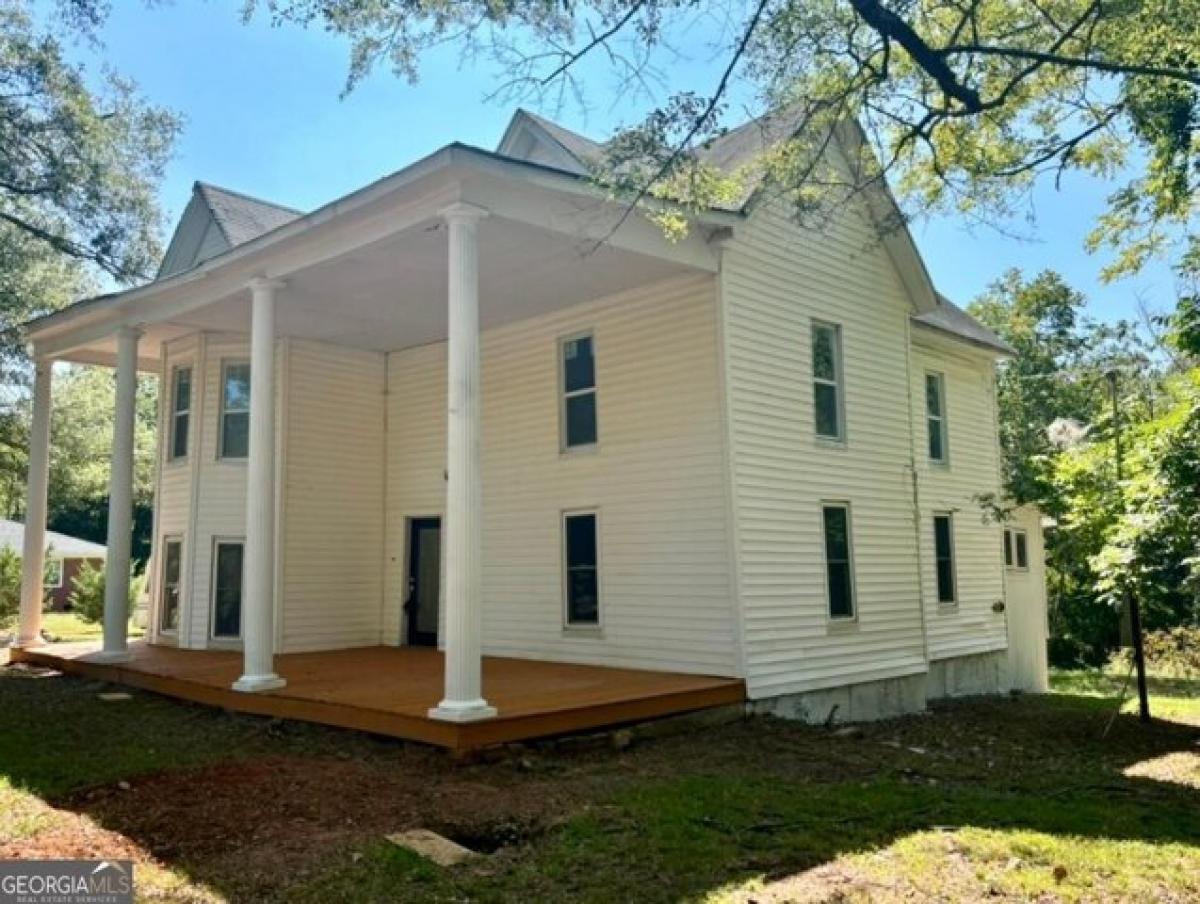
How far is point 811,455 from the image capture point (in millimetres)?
10891

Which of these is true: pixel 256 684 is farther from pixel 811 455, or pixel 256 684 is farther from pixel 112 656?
pixel 811 455

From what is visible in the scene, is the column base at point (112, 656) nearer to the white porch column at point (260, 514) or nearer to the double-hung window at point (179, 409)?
the white porch column at point (260, 514)

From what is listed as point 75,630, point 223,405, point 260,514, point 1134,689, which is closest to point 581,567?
point 260,514

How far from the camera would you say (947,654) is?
13297 mm

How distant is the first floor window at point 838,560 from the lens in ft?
36.2

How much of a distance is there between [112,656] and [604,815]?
27.9ft

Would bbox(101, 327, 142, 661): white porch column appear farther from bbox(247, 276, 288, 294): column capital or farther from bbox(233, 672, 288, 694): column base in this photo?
bbox(233, 672, 288, 694): column base

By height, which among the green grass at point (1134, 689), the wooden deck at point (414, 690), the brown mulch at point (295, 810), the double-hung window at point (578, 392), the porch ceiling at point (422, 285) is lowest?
the green grass at point (1134, 689)

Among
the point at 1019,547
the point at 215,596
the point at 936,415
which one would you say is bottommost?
the point at 215,596

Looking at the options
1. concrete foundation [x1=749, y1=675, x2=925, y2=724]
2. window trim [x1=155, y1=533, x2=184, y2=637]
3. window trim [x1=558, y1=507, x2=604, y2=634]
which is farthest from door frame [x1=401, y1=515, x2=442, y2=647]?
concrete foundation [x1=749, y1=675, x2=925, y2=724]

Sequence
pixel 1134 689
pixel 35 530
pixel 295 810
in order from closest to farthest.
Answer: pixel 295 810, pixel 35 530, pixel 1134 689

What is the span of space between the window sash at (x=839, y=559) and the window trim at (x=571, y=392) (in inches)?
116

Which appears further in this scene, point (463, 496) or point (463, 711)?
Answer: point (463, 496)

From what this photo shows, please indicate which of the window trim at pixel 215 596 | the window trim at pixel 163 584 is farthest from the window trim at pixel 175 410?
the window trim at pixel 215 596
